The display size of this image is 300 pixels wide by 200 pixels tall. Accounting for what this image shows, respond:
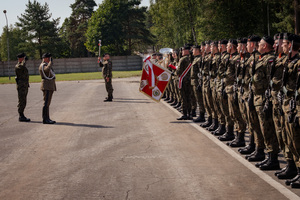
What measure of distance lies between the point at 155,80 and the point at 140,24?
61.5 metres

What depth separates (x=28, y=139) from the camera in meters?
9.73

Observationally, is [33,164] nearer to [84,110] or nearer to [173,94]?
[84,110]

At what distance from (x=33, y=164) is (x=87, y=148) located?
4.61ft

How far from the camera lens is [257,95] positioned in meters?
7.06

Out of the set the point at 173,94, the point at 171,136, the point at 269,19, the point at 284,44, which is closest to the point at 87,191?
the point at 284,44

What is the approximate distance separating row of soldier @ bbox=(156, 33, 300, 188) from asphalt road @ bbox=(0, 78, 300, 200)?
0.37 m

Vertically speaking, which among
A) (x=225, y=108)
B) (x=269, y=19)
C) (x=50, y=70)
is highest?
(x=269, y=19)

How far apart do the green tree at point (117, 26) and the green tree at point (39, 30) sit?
21.9ft

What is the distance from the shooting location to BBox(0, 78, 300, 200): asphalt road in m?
5.61

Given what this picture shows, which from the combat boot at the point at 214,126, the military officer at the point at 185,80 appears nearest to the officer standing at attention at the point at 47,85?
the military officer at the point at 185,80

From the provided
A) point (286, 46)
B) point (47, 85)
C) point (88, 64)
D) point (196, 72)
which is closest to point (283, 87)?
point (286, 46)

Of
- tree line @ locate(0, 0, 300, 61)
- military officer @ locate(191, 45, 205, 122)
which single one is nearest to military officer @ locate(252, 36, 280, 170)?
military officer @ locate(191, 45, 205, 122)

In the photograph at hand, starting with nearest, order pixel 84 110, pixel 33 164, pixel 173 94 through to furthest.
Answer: pixel 33 164
pixel 84 110
pixel 173 94

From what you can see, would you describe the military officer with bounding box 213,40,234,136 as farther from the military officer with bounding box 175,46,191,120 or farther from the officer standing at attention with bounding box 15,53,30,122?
the officer standing at attention with bounding box 15,53,30,122
